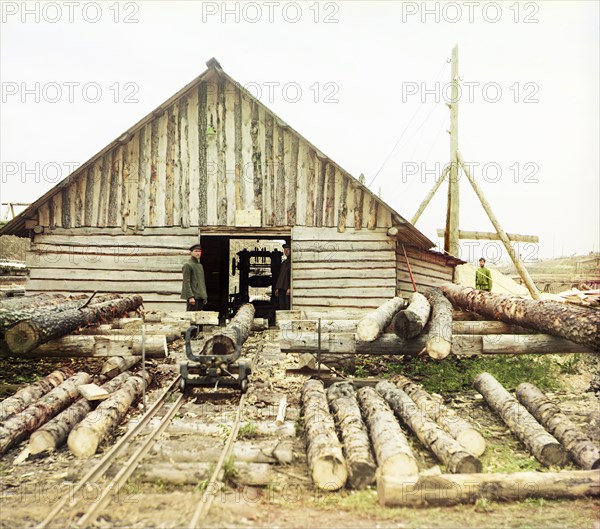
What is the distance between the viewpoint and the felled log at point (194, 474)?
501cm

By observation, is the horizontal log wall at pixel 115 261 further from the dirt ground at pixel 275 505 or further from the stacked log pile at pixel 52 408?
the dirt ground at pixel 275 505

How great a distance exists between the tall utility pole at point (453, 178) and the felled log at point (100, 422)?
11.5 m

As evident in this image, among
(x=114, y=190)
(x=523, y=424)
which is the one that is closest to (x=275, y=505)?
(x=523, y=424)

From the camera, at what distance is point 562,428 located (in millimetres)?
6090

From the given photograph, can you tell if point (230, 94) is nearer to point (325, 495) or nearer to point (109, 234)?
point (109, 234)

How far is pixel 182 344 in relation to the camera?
11.1 metres

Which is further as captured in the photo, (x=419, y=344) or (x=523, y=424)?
(x=419, y=344)

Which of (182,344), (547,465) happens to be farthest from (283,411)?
(182,344)

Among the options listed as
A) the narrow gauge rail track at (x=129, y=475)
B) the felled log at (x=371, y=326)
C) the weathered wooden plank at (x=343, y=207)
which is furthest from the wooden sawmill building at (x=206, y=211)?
the narrow gauge rail track at (x=129, y=475)

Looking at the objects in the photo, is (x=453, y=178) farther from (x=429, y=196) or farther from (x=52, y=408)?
(x=52, y=408)

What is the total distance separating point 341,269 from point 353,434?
7.37m

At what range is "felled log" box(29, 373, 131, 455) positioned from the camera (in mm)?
5871

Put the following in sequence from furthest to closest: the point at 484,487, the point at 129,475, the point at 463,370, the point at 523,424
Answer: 1. the point at 463,370
2. the point at 523,424
3. the point at 129,475
4. the point at 484,487

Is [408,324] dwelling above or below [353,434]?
above
